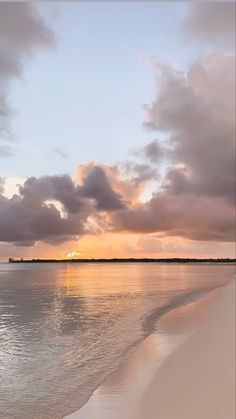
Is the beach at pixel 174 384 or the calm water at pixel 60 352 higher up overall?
the beach at pixel 174 384

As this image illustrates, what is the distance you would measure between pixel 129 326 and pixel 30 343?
238 inches

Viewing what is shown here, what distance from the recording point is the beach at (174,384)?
8.77 m

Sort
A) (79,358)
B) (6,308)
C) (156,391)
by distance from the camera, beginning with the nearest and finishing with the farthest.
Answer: (156,391)
(79,358)
(6,308)

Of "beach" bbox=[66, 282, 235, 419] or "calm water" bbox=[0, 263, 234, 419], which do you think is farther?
"calm water" bbox=[0, 263, 234, 419]

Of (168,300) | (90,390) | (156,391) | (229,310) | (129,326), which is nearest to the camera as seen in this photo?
(156,391)

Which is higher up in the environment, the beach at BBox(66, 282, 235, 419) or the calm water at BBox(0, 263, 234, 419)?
the beach at BBox(66, 282, 235, 419)

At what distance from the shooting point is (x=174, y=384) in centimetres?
1066

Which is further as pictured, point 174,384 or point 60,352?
point 60,352

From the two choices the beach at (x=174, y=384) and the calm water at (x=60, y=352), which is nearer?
the beach at (x=174, y=384)

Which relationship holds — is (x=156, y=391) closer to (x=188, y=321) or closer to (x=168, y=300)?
(x=188, y=321)

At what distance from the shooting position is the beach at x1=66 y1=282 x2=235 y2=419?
28.8ft

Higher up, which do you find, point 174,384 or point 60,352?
point 174,384

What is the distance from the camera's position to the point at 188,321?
24094 millimetres

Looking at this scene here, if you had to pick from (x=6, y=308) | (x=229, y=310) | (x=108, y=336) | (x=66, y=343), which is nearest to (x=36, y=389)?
(x=66, y=343)
